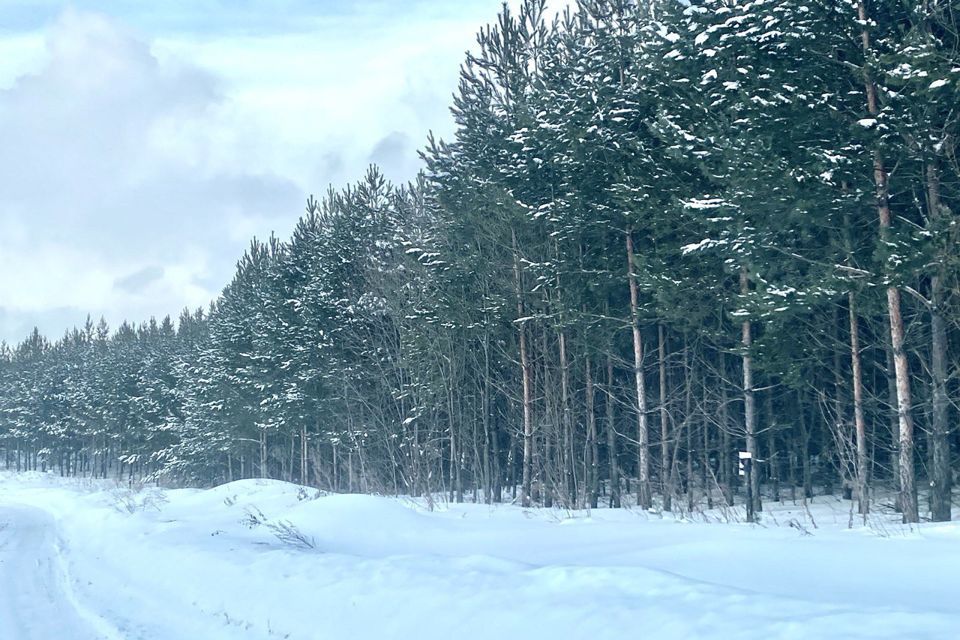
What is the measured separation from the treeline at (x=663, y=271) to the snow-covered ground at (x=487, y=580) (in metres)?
4.46

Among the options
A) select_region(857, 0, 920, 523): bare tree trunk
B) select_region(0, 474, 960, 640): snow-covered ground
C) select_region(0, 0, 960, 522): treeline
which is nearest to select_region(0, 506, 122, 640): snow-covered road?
select_region(0, 474, 960, 640): snow-covered ground

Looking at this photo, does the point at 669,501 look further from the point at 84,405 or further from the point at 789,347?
the point at 84,405

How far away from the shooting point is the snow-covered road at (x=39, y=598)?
30.7ft

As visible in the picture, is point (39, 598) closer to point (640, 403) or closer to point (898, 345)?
point (640, 403)

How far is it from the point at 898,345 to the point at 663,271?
5.85m

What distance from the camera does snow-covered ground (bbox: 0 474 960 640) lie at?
652 cm

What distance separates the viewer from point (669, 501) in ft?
65.6

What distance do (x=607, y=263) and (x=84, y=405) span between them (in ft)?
240

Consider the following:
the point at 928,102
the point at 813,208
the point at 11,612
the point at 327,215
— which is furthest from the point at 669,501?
the point at 327,215

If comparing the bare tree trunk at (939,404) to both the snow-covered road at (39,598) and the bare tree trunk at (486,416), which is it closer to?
the snow-covered road at (39,598)

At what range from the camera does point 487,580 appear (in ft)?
28.5

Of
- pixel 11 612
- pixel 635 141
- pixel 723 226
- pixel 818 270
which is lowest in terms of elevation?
pixel 11 612

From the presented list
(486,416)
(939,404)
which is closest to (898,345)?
(939,404)

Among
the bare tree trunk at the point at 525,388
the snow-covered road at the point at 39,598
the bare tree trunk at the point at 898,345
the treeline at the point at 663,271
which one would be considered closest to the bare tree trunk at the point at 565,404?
the treeline at the point at 663,271
